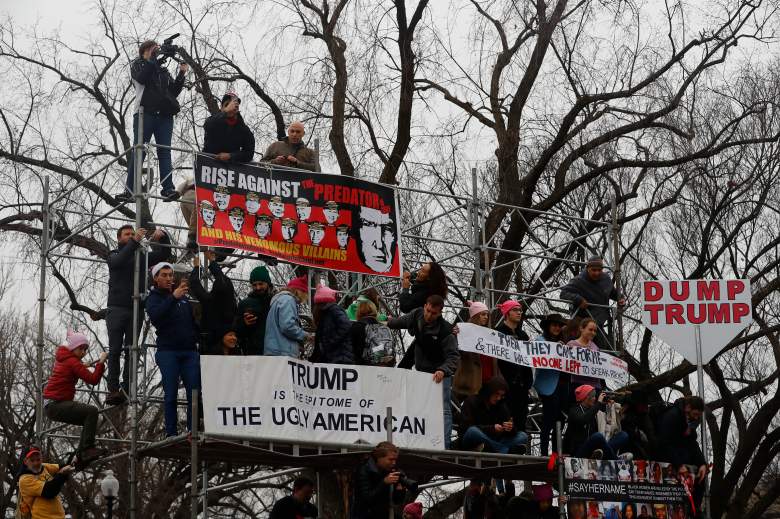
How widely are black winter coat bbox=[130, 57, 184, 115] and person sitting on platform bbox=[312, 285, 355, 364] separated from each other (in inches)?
161

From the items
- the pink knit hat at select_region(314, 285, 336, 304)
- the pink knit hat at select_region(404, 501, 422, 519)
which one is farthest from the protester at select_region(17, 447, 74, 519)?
the pink knit hat at select_region(404, 501, 422, 519)

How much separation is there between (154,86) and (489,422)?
5950 millimetres

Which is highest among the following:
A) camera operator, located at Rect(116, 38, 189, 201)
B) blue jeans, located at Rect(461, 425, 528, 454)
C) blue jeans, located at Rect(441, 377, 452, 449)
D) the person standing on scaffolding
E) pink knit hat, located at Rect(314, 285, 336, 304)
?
camera operator, located at Rect(116, 38, 189, 201)

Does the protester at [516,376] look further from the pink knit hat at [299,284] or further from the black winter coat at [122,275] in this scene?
the black winter coat at [122,275]

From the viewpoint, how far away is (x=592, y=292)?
18.0 meters

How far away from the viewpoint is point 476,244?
18062mm

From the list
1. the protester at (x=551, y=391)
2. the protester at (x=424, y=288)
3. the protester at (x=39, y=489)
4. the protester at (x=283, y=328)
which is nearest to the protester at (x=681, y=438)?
the protester at (x=551, y=391)

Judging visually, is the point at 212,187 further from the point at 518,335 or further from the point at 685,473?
the point at 685,473

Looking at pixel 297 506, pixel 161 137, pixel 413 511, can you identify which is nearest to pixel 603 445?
pixel 413 511

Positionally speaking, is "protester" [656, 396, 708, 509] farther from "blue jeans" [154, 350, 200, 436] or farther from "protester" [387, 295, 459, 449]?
"blue jeans" [154, 350, 200, 436]

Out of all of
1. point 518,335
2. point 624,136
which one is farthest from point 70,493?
point 518,335

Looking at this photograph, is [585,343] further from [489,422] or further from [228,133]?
[228,133]

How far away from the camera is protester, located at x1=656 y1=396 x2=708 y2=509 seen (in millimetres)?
15281

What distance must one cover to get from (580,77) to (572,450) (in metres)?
10.2
